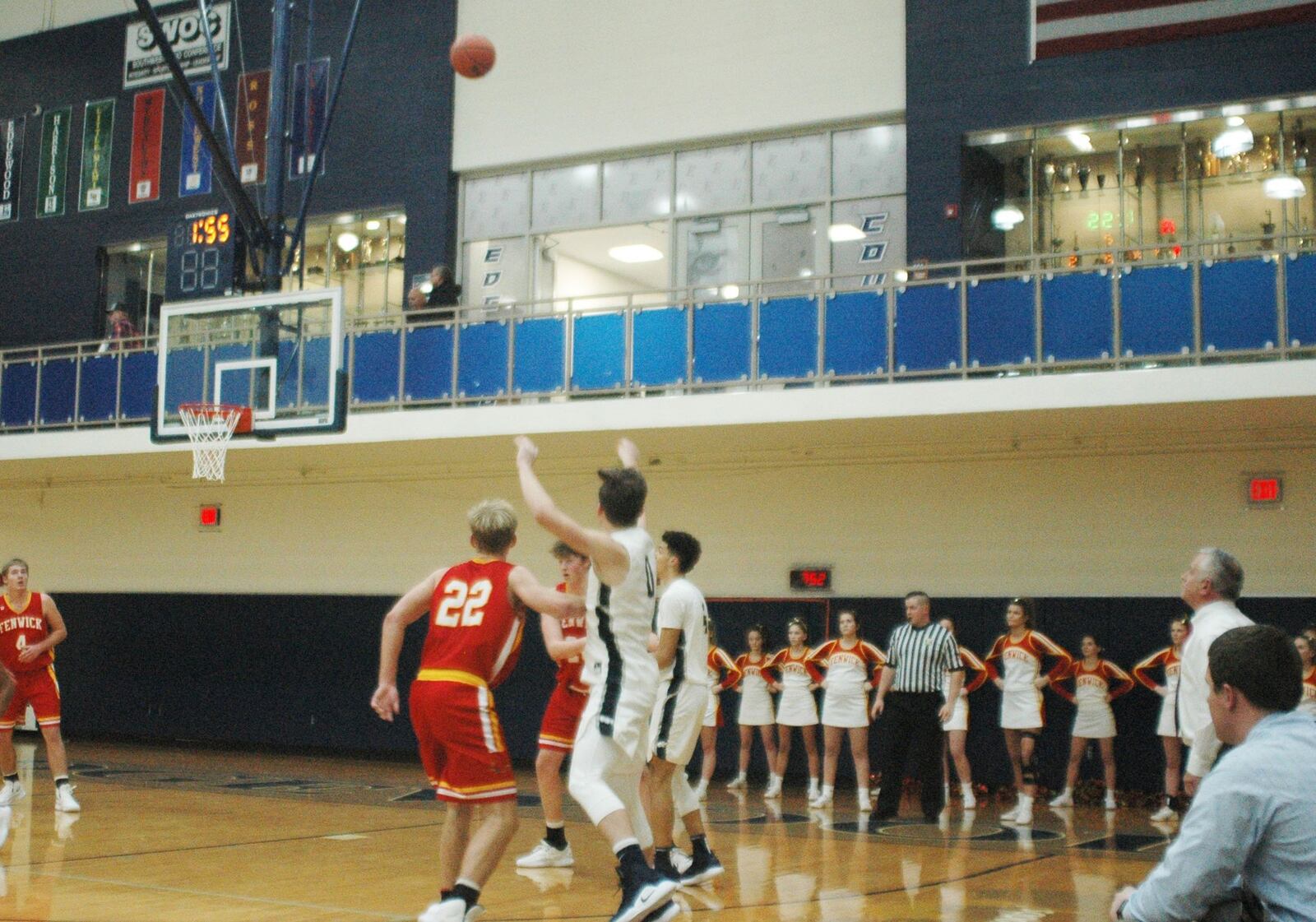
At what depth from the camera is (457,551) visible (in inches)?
680

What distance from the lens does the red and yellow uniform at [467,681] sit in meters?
5.55

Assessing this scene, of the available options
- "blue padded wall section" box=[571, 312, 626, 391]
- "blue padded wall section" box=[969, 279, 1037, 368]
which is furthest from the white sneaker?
"blue padded wall section" box=[571, 312, 626, 391]

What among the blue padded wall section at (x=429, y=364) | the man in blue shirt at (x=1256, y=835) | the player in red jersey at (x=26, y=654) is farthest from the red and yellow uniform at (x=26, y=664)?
the man in blue shirt at (x=1256, y=835)

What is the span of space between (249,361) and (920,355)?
662cm

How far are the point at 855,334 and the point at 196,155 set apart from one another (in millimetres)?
11285

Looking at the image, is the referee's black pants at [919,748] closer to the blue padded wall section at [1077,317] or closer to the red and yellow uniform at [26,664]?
the blue padded wall section at [1077,317]

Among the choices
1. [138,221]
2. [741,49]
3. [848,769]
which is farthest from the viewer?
[138,221]

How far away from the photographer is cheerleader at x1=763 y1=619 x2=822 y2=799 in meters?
13.7

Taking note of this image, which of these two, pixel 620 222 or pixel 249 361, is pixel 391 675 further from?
pixel 620 222

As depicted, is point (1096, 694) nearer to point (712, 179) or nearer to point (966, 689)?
point (966, 689)

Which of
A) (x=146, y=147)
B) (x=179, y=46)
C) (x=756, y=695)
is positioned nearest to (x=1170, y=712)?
(x=756, y=695)

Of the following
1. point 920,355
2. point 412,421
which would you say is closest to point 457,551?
point 412,421

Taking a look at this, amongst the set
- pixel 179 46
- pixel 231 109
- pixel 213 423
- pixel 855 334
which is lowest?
pixel 213 423

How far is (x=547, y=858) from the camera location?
8055 mm
